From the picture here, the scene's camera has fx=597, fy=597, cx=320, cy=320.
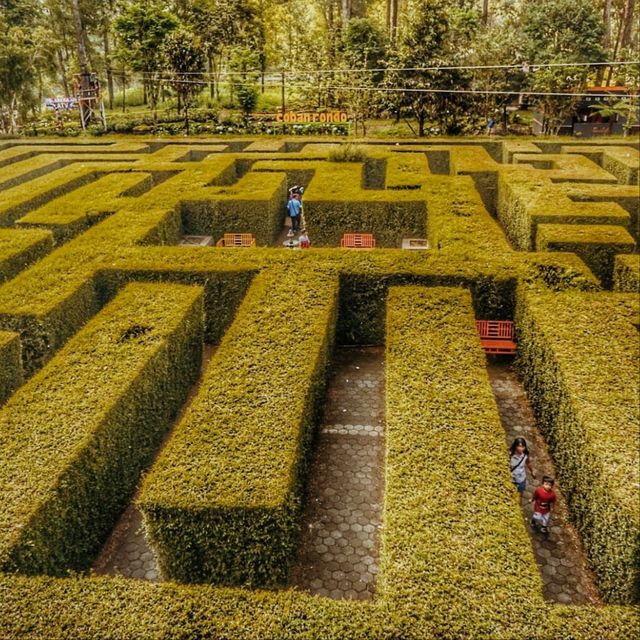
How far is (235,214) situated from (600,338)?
41.6 feet

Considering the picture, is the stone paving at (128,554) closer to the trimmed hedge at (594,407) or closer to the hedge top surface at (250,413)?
the hedge top surface at (250,413)

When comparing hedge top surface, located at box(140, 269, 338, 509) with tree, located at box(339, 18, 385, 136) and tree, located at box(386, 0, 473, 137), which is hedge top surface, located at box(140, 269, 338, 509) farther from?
tree, located at box(339, 18, 385, 136)

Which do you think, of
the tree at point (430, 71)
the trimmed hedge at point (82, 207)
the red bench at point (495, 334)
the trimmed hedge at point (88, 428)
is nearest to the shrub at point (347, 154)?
the trimmed hedge at point (82, 207)

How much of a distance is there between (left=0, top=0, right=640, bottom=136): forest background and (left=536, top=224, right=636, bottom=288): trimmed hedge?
1610 cm

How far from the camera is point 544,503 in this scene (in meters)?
8.98

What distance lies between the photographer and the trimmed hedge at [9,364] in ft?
36.4

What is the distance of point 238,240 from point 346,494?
12174 mm

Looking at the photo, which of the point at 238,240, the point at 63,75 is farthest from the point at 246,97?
the point at 238,240

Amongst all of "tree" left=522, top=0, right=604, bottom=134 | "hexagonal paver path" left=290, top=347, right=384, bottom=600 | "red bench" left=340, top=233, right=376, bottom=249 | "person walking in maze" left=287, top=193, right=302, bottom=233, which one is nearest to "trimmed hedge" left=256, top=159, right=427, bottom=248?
"red bench" left=340, top=233, right=376, bottom=249

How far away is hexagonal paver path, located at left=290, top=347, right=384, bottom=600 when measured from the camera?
8.48m

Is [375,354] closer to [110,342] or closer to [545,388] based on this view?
[545,388]

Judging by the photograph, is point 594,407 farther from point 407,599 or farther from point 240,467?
point 240,467

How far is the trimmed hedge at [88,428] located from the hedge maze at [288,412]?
0.04 meters

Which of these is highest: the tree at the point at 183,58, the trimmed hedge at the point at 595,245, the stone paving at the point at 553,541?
the tree at the point at 183,58
